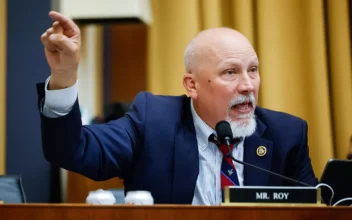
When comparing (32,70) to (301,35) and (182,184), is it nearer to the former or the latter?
(301,35)

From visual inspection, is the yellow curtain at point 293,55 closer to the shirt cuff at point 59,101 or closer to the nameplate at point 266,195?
the shirt cuff at point 59,101

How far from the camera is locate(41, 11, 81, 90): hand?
1.47 metres

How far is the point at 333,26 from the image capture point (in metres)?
3.60

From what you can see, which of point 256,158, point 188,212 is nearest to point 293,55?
point 256,158

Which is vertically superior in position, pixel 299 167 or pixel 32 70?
pixel 32 70

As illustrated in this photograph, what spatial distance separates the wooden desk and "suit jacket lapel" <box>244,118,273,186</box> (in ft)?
2.37

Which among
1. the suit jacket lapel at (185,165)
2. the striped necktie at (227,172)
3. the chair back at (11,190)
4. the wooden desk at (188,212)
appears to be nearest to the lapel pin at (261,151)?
the striped necktie at (227,172)

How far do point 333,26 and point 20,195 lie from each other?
2280mm

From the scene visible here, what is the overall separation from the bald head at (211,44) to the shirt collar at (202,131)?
0.19 m

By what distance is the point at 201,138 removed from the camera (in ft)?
6.78

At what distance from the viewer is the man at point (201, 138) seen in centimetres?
193

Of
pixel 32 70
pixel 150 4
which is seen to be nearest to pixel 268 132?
pixel 150 4

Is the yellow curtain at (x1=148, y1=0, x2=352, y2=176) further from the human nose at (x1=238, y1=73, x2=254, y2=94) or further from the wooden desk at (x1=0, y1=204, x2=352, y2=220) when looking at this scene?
the wooden desk at (x1=0, y1=204, x2=352, y2=220)

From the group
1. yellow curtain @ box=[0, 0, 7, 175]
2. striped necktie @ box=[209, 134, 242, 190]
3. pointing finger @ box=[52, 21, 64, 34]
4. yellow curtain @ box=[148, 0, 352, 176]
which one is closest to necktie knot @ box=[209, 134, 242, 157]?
striped necktie @ box=[209, 134, 242, 190]
